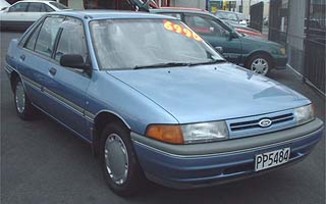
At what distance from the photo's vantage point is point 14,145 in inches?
207


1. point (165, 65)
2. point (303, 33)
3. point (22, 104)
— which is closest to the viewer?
point (165, 65)

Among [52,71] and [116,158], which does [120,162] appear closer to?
[116,158]

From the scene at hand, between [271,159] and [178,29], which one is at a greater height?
[178,29]

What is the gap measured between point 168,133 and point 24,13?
1842 cm

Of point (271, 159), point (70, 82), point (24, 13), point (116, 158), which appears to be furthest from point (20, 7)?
point (271, 159)

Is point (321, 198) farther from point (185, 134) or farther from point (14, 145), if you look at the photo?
point (14, 145)

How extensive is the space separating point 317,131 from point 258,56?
21.1ft

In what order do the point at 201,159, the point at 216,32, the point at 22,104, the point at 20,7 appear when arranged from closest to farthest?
the point at 201,159 → the point at 22,104 → the point at 216,32 → the point at 20,7

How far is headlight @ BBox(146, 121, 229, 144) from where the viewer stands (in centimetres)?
331

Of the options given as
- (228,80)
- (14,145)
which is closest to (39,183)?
(14,145)

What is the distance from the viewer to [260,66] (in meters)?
10.2

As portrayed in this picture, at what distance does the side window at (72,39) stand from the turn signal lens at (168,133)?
1375mm

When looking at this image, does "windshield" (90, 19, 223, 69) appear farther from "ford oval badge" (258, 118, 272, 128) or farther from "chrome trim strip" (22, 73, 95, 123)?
"ford oval badge" (258, 118, 272, 128)

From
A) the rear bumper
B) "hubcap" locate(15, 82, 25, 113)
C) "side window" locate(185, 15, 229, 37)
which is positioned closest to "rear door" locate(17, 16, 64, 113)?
"hubcap" locate(15, 82, 25, 113)
